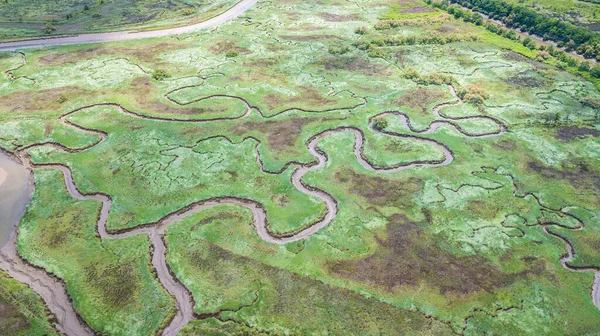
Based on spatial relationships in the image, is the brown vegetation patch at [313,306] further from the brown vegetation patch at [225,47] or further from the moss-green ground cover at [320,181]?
the brown vegetation patch at [225,47]

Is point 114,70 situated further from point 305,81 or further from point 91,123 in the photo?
point 305,81

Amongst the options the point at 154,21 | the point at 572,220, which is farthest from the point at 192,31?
the point at 572,220

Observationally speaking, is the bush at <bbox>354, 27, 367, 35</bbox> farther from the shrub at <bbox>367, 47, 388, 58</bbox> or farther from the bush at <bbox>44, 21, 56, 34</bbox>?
the bush at <bbox>44, 21, 56, 34</bbox>

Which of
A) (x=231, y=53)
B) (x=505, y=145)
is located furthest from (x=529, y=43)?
(x=231, y=53)

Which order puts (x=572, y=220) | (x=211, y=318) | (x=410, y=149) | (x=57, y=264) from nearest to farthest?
1. (x=211, y=318)
2. (x=57, y=264)
3. (x=572, y=220)
4. (x=410, y=149)

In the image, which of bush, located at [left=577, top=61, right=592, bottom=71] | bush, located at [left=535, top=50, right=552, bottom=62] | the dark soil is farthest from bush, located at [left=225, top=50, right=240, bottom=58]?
bush, located at [left=577, top=61, right=592, bottom=71]
